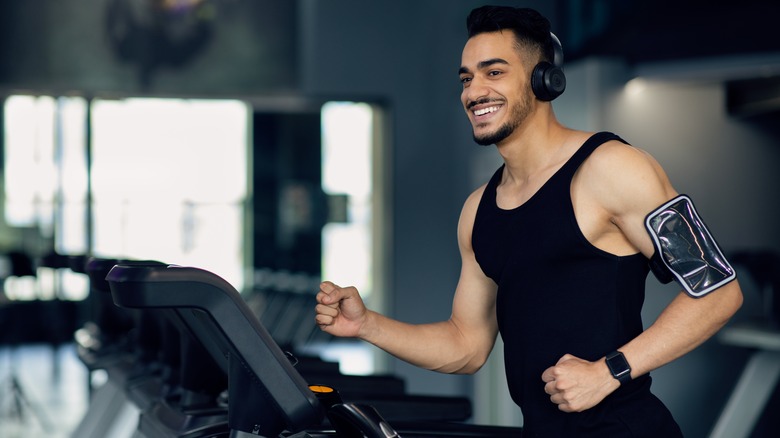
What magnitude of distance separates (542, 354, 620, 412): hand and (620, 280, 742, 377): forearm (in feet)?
0.20

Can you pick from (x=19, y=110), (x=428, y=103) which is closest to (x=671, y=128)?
(x=428, y=103)

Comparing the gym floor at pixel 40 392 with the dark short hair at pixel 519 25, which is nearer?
the dark short hair at pixel 519 25

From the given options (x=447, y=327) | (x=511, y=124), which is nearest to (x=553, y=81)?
(x=511, y=124)

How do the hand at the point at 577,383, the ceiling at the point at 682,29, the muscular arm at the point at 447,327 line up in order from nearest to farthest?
the hand at the point at 577,383 < the muscular arm at the point at 447,327 < the ceiling at the point at 682,29

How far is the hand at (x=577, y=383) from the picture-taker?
1.58 meters

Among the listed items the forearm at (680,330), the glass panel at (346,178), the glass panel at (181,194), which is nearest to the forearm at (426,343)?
the forearm at (680,330)

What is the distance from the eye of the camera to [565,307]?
1.75m

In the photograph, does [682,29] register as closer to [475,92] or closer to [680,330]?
[475,92]

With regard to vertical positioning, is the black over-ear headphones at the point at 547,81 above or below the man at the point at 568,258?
A: above

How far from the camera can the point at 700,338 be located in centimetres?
166

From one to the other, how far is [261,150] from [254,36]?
69.8 inches

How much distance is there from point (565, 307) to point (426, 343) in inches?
15.6

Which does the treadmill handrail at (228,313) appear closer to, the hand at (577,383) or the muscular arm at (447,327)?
the hand at (577,383)

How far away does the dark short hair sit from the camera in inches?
72.9
